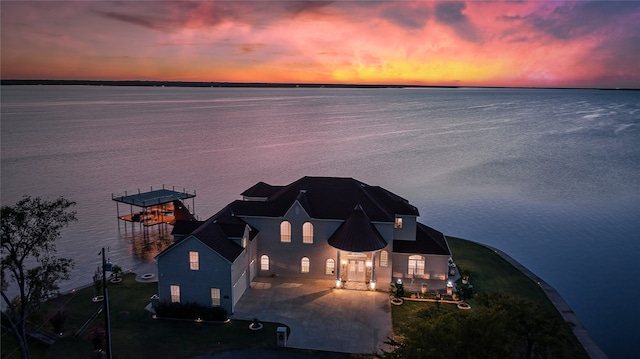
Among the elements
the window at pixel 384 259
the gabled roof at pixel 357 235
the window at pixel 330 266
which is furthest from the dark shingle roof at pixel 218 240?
the window at pixel 384 259

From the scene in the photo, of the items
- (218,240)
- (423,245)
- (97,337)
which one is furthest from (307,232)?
(97,337)

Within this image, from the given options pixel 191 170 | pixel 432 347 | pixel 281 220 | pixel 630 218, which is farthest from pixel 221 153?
pixel 432 347

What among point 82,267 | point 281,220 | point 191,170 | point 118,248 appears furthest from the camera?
point 191,170

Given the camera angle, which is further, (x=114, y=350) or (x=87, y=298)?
(x=87, y=298)

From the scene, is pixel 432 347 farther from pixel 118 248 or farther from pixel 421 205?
pixel 421 205

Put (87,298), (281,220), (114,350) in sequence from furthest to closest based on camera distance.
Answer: (281,220) < (87,298) < (114,350)

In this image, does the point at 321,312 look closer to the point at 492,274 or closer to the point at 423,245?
the point at 423,245

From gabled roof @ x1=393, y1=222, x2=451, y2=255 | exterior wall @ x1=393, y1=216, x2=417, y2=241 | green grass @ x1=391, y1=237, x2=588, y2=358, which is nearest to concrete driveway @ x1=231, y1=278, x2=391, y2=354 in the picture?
green grass @ x1=391, y1=237, x2=588, y2=358
